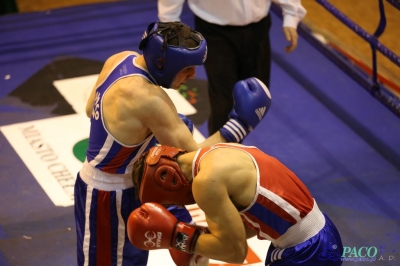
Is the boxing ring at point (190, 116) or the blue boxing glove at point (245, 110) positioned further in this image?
the boxing ring at point (190, 116)

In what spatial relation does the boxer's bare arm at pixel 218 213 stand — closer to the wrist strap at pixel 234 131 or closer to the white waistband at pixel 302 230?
the white waistband at pixel 302 230

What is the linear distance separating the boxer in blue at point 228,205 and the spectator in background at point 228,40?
1635 mm

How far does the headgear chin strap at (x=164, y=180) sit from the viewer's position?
110 inches

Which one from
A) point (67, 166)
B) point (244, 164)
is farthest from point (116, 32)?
Answer: point (244, 164)

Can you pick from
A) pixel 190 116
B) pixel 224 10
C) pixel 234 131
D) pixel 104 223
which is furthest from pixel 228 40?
pixel 104 223

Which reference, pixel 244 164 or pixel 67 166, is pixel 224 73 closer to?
pixel 67 166

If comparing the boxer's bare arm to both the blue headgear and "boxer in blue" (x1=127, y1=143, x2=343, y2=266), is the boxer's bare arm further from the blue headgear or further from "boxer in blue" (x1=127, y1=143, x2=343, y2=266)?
the blue headgear

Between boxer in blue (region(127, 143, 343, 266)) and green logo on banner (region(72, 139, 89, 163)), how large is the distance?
7.33ft

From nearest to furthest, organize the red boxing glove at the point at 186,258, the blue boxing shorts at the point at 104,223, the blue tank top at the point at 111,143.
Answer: the red boxing glove at the point at 186,258 < the blue tank top at the point at 111,143 < the blue boxing shorts at the point at 104,223

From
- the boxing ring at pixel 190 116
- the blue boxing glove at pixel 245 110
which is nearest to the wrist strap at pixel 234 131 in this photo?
the blue boxing glove at pixel 245 110

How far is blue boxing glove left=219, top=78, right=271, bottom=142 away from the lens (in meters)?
3.35

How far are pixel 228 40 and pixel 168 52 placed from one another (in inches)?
58.1

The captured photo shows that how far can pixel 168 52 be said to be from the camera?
3092 millimetres

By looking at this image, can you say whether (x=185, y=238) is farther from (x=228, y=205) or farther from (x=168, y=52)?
(x=168, y=52)
